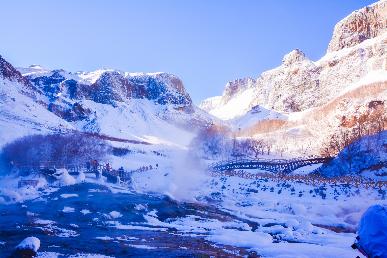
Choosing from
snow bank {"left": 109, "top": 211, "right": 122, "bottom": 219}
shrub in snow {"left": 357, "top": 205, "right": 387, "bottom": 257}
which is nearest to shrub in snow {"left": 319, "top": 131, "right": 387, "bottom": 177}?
snow bank {"left": 109, "top": 211, "right": 122, "bottom": 219}

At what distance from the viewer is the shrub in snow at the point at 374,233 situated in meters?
6.22

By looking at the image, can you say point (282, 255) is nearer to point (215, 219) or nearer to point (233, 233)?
point (233, 233)

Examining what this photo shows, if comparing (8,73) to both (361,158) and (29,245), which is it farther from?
(29,245)

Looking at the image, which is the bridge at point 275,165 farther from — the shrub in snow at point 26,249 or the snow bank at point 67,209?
the shrub in snow at point 26,249

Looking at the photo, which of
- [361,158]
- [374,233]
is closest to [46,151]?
[361,158]

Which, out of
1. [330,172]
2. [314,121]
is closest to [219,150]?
[314,121]

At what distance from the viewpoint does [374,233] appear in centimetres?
635

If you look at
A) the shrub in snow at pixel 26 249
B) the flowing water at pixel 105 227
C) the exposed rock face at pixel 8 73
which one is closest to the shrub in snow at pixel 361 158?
the flowing water at pixel 105 227

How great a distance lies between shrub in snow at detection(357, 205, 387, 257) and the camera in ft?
20.4

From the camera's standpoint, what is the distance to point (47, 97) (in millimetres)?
187000

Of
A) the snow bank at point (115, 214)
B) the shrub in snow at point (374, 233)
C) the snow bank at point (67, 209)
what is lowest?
the snow bank at point (67, 209)

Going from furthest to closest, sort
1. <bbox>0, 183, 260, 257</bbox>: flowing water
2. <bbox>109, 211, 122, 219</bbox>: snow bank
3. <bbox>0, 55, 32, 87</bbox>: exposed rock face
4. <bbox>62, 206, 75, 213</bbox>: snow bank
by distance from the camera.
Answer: <bbox>0, 55, 32, 87</bbox>: exposed rock face
<bbox>62, 206, 75, 213</bbox>: snow bank
<bbox>109, 211, 122, 219</bbox>: snow bank
<bbox>0, 183, 260, 257</bbox>: flowing water

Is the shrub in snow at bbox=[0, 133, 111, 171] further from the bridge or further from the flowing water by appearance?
the flowing water

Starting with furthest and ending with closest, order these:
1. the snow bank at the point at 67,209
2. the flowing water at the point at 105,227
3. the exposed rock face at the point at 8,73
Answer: the exposed rock face at the point at 8,73 < the snow bank at the point at 67,209 < the flowing water at the point at 105,227
